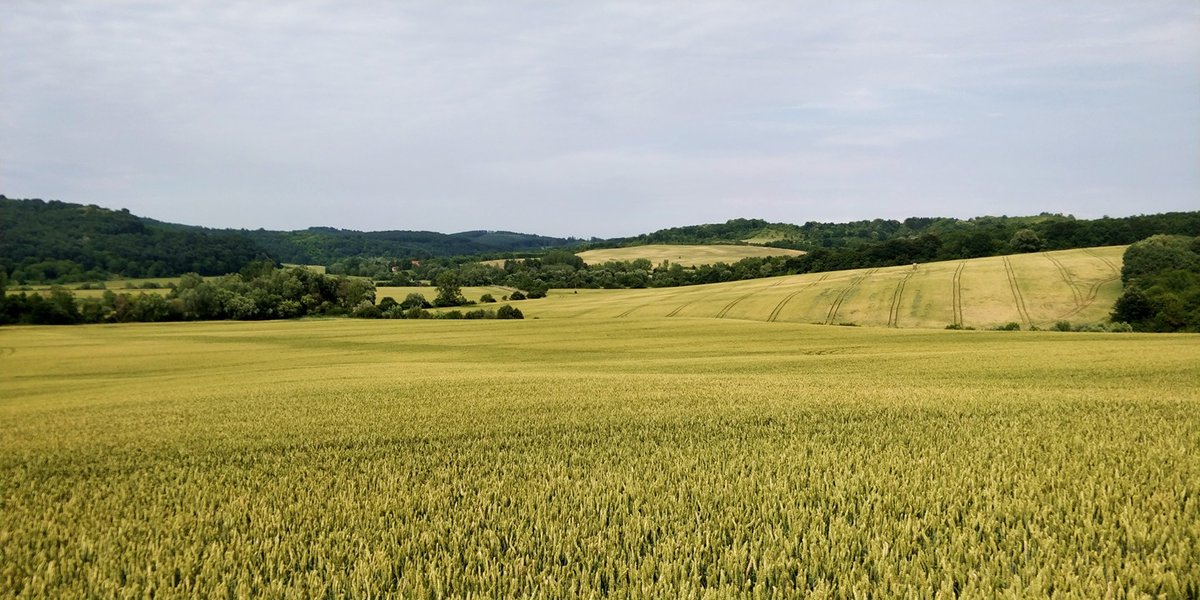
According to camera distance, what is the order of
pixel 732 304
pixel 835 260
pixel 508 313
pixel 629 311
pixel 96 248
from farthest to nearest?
pixel 96 248
pixel 835 260
pixel 508 313
pixel 629 311
pixel 732 304

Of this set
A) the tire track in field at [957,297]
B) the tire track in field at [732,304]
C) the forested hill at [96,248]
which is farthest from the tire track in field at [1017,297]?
the forested hill at [96,248]

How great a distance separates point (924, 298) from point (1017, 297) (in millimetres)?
8519

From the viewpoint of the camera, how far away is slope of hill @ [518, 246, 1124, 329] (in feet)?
195

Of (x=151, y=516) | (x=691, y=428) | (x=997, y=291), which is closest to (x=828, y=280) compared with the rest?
(x=997, y=291)

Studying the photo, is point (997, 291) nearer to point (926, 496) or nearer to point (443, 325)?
point (443, 325)

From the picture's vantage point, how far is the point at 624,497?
5664mm

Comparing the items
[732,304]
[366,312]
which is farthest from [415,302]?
[732,304]

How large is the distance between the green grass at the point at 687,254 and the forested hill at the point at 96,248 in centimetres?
9366

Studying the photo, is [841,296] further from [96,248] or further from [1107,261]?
[96,248]

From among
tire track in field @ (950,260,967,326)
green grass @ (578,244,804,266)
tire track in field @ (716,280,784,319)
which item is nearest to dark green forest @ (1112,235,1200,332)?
tire track in field @ (950,260,967,326)

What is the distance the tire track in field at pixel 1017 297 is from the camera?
5722cm

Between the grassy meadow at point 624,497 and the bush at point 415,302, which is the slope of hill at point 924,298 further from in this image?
the grassy meadow at point 624,497

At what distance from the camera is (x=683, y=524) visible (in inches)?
197

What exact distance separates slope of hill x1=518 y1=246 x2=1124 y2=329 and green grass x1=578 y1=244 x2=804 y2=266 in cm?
5556
